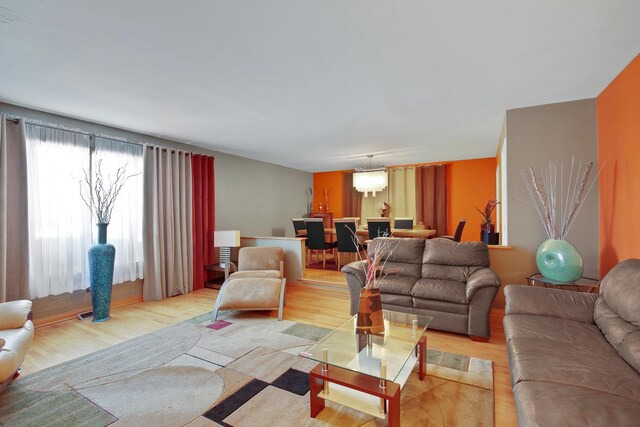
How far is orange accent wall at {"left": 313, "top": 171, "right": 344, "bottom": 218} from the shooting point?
8062mm

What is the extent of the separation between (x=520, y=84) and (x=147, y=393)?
13.1 ft

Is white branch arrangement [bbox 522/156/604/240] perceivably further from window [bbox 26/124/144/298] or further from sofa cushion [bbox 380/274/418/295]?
window [bbox 26/124/144/298]

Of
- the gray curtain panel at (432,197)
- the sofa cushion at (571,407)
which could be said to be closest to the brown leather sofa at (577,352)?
the sofa cushion at (571,407)

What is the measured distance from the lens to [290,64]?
7.68 feet

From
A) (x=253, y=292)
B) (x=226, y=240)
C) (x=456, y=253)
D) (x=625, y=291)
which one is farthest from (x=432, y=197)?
(x=625, y=291)

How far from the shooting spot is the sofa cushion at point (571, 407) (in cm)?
111

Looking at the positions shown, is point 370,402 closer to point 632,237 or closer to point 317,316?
point 317,316

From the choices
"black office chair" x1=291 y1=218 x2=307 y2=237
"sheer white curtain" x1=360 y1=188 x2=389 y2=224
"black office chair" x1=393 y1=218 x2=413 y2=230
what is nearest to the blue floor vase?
"black office chair" x1=291 y1=218 x2=307 y2=237

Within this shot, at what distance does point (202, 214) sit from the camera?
5.02 m

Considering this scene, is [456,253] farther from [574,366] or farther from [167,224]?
[167,224]

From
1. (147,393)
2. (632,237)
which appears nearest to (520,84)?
(632,237)

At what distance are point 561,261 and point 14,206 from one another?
216 inches

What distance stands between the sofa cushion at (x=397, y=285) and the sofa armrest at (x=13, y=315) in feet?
10.3

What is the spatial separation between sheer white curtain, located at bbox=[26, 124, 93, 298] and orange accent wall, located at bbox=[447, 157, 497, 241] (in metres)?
6.61
